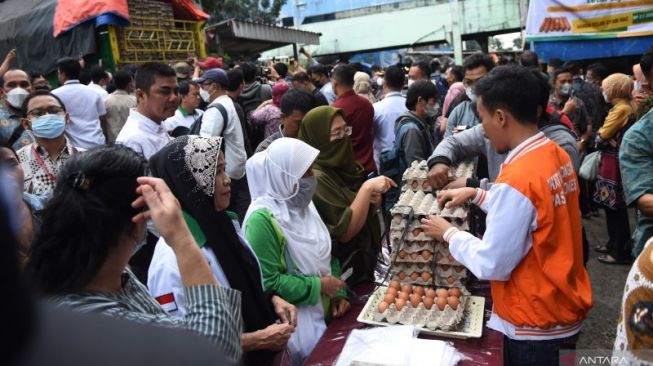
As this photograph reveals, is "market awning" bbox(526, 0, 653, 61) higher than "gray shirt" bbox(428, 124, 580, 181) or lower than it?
higher

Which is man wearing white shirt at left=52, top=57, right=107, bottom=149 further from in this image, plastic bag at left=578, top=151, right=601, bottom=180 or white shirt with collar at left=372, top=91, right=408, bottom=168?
plastic bag at left=578, top=151, right=601, bottom=180

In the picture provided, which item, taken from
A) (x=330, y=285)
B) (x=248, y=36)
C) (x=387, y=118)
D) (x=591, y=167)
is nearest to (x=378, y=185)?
(x=330, y=285)

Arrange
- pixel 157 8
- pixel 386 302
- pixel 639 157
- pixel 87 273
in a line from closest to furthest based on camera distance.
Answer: pixel 87 273 < pixel 386 302 < pixel 639 157 < pixel 157 8

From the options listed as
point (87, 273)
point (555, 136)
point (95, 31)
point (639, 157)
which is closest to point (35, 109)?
point (87, 273)

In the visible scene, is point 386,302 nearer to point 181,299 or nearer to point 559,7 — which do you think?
point 181,299

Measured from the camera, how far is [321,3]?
31797 millimetres

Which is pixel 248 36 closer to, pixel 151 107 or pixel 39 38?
pixel 39 38

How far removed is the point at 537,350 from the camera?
2.08 metres

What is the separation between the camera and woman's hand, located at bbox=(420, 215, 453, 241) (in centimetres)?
225

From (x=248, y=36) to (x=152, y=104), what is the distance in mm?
10480

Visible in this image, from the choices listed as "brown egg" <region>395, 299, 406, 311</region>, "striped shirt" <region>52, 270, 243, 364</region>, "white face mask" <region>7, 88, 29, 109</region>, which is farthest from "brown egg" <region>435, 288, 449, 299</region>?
"white face mask" <region>7, 88, 29, 109</region>

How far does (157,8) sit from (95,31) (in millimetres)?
2065

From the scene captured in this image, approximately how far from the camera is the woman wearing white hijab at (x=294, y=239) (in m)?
2.37

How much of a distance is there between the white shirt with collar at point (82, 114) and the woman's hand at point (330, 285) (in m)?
3.66
